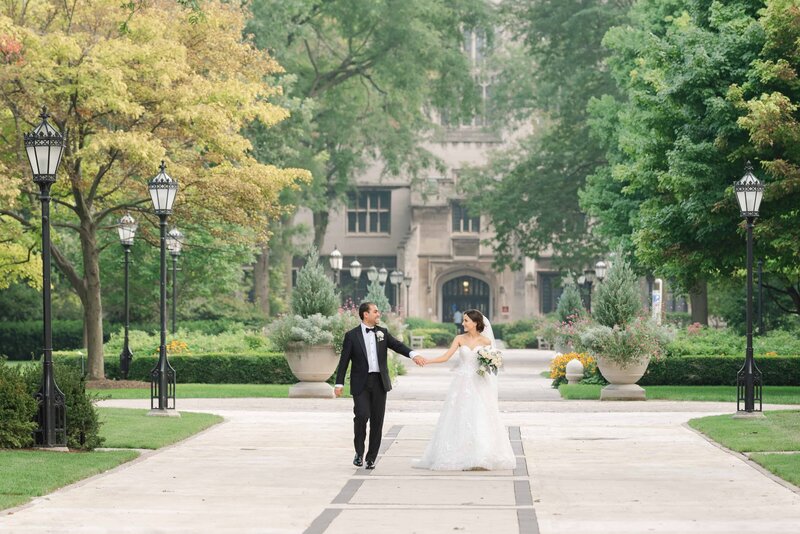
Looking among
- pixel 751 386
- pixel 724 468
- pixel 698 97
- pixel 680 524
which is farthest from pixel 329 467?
pixel 698 97

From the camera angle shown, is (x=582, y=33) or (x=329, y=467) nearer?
(x=329, y=467)

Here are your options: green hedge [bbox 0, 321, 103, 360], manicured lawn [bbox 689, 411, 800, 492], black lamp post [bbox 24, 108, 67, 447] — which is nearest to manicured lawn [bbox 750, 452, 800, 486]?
manicured lawn [bbox 689, 411, 800, 492]

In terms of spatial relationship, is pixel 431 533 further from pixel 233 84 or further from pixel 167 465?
pixel 233 84

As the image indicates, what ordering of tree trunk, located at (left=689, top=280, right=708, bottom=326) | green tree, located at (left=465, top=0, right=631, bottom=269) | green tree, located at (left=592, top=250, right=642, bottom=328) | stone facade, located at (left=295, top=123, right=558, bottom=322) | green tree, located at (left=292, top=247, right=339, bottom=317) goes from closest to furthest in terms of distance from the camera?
green tree, located at (left=592, top=250, right=642, bottom=328) < green tree, located at (left=292, top=247, right=339, bottom=317) < tree trunk, located at (left=689, top=280, right=708, bottom=326) < green tree, located at (left=465, top=0, right=631, bottom=269) < stone facade, located at (left=295, top=123, right=558, bottom=322)

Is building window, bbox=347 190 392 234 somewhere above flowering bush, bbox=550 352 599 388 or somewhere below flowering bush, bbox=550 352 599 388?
above

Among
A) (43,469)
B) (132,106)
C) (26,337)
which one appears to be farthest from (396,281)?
(43,469)

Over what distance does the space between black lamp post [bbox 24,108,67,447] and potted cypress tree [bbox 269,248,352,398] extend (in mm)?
12130

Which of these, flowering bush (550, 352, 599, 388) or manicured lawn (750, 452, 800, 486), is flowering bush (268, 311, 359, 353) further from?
manicured lawn (750, 452, 800, 486)

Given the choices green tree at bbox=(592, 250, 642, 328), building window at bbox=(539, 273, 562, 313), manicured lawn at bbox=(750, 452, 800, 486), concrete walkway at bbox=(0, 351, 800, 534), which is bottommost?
concrete walkway at bbox=(0, 351, 800, 534)

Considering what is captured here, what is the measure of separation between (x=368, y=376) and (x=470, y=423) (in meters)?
1.21

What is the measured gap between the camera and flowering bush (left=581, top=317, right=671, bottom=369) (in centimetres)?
2892

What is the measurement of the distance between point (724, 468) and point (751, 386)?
766 cm

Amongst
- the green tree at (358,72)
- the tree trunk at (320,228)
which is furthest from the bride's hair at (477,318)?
the tree trunk at (320,228)

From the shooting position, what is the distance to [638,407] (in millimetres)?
26625
